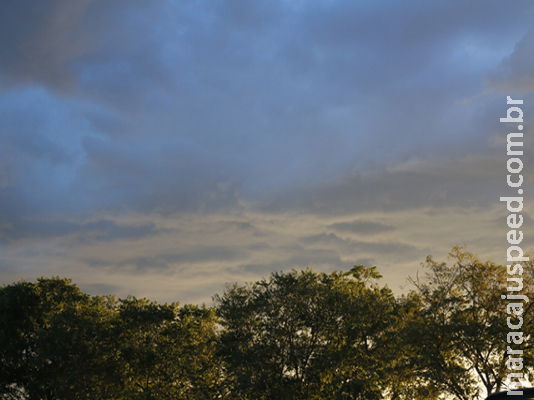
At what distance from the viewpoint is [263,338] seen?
41688mm

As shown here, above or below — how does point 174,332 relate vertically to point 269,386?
above

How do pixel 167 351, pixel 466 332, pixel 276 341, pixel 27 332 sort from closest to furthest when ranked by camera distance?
pixel 466 332 → pixel 276 341 → pixel 167 351 → pixel 27 332

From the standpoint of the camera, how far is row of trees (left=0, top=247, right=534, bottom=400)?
34.0m

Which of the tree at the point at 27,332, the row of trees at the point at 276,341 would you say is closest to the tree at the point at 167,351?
the row of trees at the point at 276,341

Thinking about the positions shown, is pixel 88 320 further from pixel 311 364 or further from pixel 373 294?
pixel 373 294

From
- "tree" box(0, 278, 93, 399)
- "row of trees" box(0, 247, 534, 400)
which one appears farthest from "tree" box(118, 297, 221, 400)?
"tree" box(0, 278, 93, 399)

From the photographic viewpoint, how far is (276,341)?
4206 centimetres

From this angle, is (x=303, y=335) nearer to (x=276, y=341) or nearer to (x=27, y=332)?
(x=276, y=341)

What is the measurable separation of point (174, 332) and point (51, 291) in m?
14.2

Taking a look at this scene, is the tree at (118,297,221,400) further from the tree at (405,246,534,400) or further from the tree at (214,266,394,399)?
the tree at (405,246,534,400)

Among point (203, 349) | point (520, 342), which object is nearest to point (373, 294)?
point (520, 342)

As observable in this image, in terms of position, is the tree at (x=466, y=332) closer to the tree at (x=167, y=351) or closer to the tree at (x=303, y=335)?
the tree at (x=303, y=335)

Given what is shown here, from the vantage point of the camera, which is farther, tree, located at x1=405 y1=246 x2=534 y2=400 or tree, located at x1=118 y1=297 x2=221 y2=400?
tree, located at x1=118 y1=297 x2=221 y2=400

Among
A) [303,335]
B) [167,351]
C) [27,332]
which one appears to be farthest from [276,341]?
[27,332]
